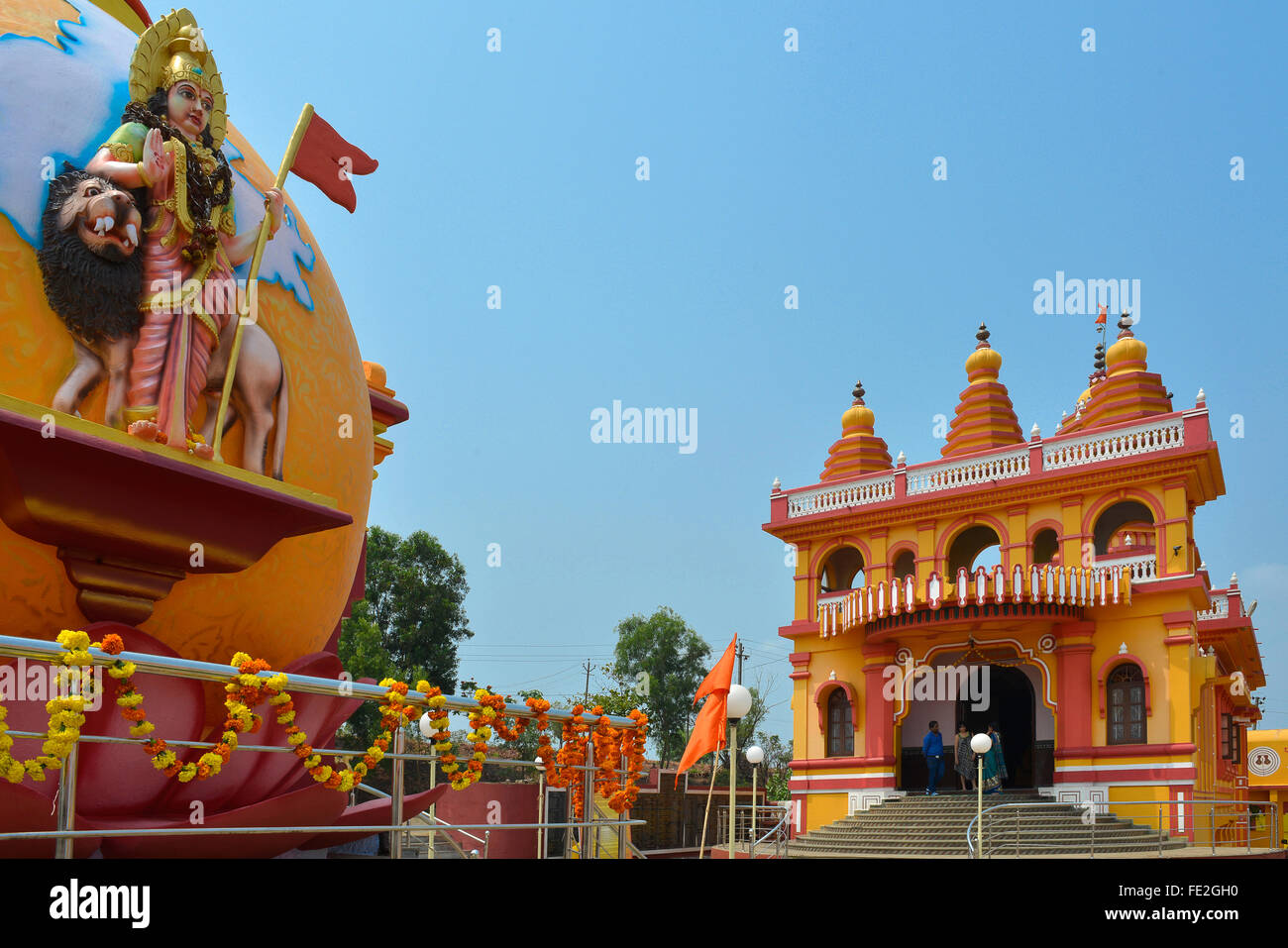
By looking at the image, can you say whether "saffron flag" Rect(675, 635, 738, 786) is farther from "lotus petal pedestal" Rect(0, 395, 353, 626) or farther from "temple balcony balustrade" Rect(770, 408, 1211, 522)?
"temple balcony balustrade" Rect(770, 408, 1211, 522)

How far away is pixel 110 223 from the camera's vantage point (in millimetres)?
5871

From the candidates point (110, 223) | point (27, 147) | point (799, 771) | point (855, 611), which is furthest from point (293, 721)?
point (799, 771)

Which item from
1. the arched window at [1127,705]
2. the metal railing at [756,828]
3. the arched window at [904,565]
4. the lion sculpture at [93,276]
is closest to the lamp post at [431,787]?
the lion sculpture at [93,276]

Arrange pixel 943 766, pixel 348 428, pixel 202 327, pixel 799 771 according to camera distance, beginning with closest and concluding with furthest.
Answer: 1. pixel 202 327
2. pixel 348 428
3. pixel 943 766
4. pixel 799 771

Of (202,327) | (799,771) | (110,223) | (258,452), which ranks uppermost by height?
(110,223)

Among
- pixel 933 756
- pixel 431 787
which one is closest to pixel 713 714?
pixel 431 787

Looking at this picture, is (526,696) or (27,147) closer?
(27,147)

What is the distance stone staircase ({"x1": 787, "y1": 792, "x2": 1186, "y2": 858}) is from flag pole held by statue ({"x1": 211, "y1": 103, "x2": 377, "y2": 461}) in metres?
12.9

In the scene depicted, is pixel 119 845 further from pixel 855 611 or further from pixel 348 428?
pixel 855 611

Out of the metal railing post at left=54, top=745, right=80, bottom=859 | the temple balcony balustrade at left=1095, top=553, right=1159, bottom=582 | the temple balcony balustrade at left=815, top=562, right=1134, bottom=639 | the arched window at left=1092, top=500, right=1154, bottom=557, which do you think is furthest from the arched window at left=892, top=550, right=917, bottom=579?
the metal railing post at left=54, top=745, right=80, bottom=859

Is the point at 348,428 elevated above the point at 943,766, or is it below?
above

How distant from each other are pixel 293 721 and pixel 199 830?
2.89 ft

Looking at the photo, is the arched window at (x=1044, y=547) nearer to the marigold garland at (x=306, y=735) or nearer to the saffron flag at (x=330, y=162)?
the marigold garland at (x=306, y=735)

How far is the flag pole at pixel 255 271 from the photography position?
6.25 meters
